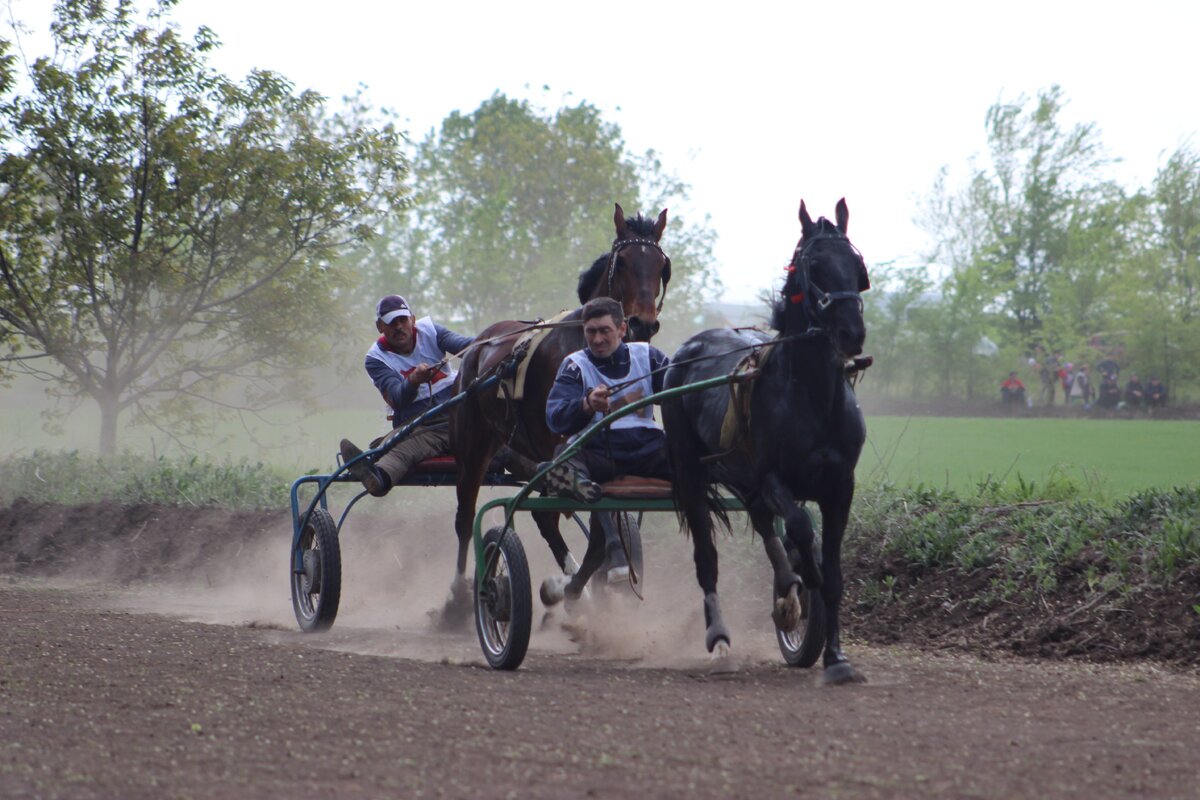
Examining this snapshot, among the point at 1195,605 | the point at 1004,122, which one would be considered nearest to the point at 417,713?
the point at 1195,605

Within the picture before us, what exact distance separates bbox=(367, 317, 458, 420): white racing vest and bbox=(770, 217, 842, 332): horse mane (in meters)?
3.50

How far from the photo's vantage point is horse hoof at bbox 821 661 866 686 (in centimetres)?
612

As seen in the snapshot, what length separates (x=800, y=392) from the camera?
20.3 feet

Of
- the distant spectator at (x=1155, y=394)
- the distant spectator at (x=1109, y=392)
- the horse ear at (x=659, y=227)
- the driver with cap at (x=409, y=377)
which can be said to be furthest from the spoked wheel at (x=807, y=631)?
the distant spectator at (x=1109, y=392)

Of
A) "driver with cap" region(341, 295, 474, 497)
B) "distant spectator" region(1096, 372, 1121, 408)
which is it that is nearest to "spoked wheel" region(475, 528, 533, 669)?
"driver with cap" region(341, 295, 474, 497)

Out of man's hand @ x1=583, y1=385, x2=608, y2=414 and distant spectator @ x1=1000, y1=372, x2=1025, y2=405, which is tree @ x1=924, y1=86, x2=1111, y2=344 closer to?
distant spectator @ x1=1000, y1=372, x2=1025, y2=405

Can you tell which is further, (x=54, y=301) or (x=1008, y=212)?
(x=1008, y=212)

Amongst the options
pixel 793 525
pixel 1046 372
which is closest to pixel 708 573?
pixel 793 525

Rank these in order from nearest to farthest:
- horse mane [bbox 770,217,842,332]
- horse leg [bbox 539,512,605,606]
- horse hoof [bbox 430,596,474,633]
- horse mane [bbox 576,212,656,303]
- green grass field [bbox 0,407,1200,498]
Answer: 1. horse mane [bbox 770,217,842,332]
2. horse leg [bbox 539,512,605,606]
3. horse mane [bbox 576,212,656,303]
4. horse hoof [bbox 430,596,474,633]
5. green grass field [bbox 0,407,1200,498]

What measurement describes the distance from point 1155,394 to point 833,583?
26.7m

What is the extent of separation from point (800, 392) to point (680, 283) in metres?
42.0

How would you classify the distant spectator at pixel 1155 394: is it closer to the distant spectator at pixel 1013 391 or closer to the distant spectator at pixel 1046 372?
the distant spectator at pixel 1013 391

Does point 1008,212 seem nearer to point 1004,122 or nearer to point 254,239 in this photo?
point 1004,122

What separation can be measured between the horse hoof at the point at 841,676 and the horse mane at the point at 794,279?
1559 millimetres
